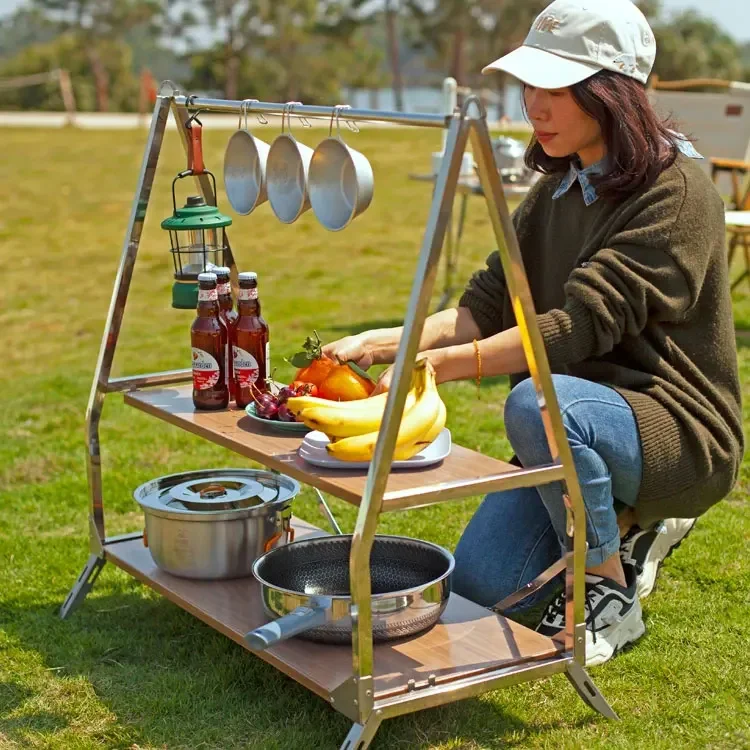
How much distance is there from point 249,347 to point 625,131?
3.08 feet

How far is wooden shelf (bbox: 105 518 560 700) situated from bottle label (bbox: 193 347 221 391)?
0.48 metres

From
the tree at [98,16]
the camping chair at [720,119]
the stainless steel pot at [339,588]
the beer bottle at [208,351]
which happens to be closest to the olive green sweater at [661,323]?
the stainless steel pot at [339,588]

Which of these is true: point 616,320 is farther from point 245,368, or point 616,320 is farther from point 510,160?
point 510,160

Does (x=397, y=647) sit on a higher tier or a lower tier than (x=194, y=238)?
lower

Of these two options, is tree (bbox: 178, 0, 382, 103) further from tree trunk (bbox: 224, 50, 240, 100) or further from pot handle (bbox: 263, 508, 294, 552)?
pot handle (bbox: 263, 508, 294, 552)

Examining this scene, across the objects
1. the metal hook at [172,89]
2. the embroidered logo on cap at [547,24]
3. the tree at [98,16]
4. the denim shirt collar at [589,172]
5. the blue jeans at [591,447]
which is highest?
the tree at [98,16]

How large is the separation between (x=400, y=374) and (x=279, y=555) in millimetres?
913

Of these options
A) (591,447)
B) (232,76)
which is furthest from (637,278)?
(232,76)

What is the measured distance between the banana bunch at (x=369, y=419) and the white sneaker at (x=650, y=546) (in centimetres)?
80

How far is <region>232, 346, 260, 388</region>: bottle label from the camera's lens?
2.75 meters

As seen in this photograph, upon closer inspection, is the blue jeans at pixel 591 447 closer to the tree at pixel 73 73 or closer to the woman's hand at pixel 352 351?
the woman's hand at pixel 352 351

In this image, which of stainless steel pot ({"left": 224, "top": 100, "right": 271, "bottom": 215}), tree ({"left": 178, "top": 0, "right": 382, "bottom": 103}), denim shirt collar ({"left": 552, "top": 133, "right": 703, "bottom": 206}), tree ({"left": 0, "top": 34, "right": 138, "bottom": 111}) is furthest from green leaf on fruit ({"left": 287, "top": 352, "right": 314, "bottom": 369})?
tree ({"left": 178, "top": 0, "right": 382, "bottom": 103})

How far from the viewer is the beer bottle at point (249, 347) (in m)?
2.72

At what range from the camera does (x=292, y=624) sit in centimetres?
233
